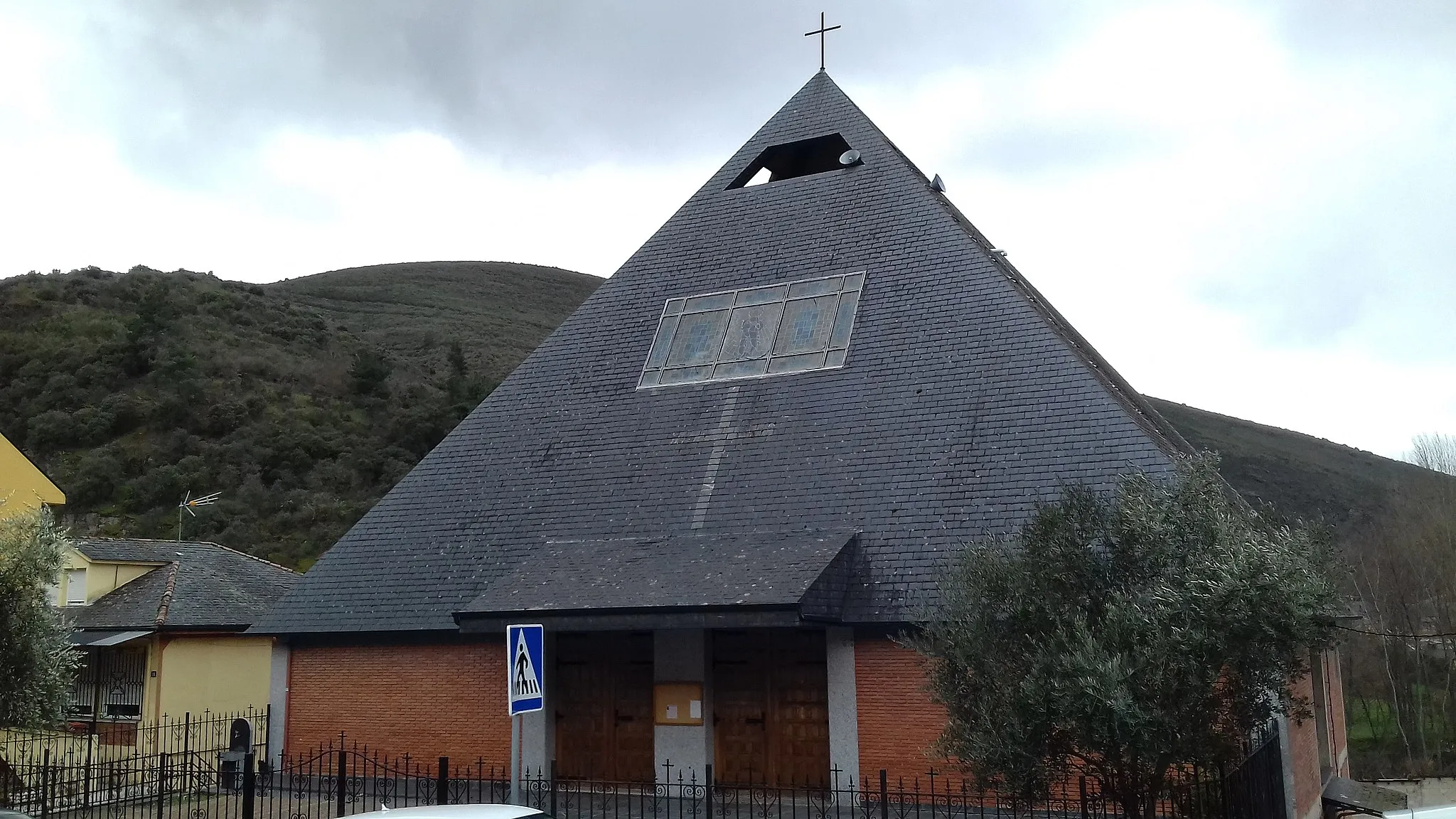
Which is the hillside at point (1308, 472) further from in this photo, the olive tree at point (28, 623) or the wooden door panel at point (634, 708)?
the olive tree at point (28, 623)

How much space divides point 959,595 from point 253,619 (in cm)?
1923

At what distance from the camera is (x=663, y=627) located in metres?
16.1

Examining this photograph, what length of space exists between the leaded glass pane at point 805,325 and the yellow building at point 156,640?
11.8 metres

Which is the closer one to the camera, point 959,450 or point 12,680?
point 12,680

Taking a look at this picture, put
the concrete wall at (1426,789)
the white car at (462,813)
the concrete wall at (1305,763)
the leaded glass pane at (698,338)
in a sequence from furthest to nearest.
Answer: the concrete wall at (1426,789) → the leaded glass pane at (698,338) → the concrete wall at (1305,763) → the white car at (462,813)

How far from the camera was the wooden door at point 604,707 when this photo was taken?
18.1 meters

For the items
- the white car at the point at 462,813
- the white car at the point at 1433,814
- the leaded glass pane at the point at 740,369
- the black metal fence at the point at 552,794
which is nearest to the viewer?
the white car at the point at 462,813

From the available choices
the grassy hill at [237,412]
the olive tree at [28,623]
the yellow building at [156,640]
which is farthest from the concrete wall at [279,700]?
the grassy hill at [237,412]

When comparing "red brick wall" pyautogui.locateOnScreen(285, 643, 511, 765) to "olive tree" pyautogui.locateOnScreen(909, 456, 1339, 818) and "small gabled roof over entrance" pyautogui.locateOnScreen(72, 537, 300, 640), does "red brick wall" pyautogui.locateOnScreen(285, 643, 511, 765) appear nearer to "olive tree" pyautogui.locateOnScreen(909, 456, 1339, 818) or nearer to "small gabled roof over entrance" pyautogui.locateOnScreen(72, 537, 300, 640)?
"small gabled roof over entrance" pyautogui.locateOnScreen(72, 537, 300, 640)

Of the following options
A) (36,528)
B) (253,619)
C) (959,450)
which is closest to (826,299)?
(959,450)

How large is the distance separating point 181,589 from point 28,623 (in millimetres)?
12598

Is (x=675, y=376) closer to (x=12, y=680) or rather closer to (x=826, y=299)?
(x=826, y=299)

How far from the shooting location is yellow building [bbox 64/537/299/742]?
75.6 ft

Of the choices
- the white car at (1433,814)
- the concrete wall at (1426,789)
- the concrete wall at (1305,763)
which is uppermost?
the white car at (1433,814)
